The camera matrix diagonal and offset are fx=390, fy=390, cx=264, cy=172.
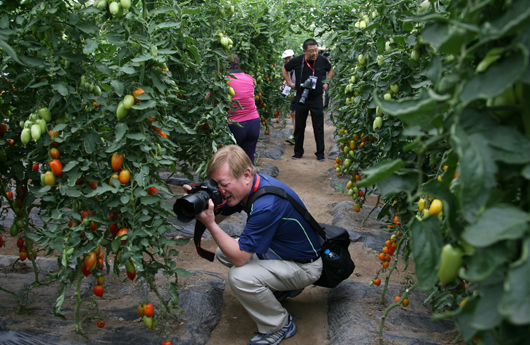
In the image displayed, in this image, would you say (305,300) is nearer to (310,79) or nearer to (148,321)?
(148,321)

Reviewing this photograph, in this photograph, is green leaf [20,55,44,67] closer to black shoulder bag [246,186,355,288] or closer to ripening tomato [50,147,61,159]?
ripening tomato [50,147,61,159]

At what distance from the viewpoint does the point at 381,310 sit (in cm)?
211

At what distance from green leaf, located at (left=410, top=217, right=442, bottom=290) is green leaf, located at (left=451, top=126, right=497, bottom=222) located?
0.43 ft

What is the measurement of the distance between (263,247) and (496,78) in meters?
1.43

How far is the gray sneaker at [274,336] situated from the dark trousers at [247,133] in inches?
83.5

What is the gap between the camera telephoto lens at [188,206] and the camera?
158 centimetres

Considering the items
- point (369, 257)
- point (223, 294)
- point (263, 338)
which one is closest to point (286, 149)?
point (369, 257)

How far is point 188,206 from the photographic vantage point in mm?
1602

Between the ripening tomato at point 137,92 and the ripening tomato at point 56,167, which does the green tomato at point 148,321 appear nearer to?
the ripening tomato at point 56,167

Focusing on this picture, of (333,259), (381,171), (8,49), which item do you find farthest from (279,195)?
(8,49)

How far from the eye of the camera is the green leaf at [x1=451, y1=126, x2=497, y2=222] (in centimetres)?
56

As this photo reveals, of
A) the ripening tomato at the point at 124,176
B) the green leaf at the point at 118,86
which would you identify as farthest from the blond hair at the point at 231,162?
the green leaf at the point at 118,86

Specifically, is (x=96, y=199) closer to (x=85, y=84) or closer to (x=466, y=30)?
(x=85, y=84)

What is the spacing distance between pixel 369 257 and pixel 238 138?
5.60ft
